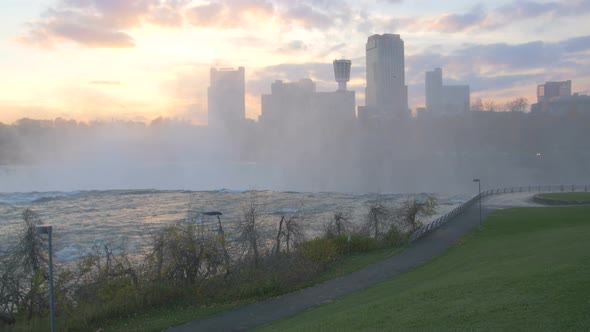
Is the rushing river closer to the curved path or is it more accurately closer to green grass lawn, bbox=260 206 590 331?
the curved path

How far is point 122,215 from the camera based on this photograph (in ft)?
159

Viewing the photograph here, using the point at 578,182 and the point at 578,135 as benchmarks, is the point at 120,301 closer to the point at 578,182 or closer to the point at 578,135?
the point at 578,182

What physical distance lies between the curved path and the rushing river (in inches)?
298

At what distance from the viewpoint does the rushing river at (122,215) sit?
103ft

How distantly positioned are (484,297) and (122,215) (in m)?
43.4

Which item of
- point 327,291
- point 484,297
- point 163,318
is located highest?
point 484,297

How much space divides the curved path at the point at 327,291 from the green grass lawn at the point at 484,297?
2.77ft

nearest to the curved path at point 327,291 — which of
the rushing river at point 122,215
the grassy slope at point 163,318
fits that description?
the grassy slope at point 163,318

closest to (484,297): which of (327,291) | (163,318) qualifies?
(327,291)

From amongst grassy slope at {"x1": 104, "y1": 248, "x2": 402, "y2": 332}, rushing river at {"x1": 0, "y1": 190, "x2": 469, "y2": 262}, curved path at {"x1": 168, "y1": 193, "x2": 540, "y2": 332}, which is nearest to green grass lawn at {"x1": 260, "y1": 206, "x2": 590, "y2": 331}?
curved path at {"x1": 168, "y1": 193, "x2": 540, "y2": 332}

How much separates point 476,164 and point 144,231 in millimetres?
97559

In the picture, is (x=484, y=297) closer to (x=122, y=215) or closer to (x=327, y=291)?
(x=327, y=291)

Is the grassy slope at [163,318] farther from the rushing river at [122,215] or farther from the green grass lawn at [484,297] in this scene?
the rushing river at [122,215]

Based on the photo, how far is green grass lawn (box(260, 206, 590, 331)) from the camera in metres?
9.45
